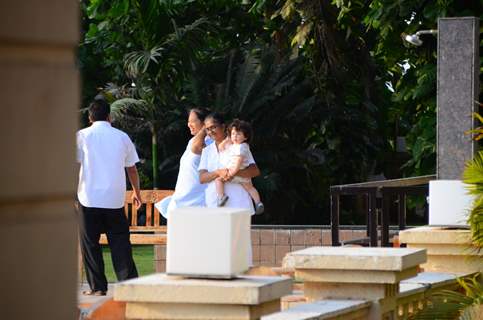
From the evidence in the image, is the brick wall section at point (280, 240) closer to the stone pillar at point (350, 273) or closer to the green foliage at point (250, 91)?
the green foliage at point (250, 91)

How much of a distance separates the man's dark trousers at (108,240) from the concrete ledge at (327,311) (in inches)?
237

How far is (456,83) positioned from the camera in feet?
35.9

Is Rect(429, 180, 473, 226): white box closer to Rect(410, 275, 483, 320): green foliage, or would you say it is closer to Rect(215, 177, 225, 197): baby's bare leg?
Rect(410, 275, 483, 320): green foliage

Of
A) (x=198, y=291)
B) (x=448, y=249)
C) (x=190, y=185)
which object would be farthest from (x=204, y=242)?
(x=190, y=185)

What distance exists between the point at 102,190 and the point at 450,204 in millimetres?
3893

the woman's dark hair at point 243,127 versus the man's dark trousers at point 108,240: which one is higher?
the woman's dark hair at point 243,127

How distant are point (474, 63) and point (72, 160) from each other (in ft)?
29.9

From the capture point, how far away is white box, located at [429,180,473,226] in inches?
361

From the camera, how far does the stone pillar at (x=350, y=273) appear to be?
21.0ft

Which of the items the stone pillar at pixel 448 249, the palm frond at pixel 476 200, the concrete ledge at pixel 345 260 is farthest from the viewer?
the stone pillar at pixel 448 249

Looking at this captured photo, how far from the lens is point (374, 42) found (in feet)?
96.0

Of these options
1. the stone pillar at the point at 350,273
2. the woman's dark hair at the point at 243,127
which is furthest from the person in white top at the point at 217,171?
the stone pillar at the point at 350,273

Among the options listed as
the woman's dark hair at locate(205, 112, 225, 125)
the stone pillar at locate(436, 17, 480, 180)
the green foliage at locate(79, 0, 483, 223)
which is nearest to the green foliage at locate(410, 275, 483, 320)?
the stone pillar at locate(436, 17, 480, 180)

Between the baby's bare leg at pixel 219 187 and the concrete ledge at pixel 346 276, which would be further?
the baby's bare leg at pixel 219 187
